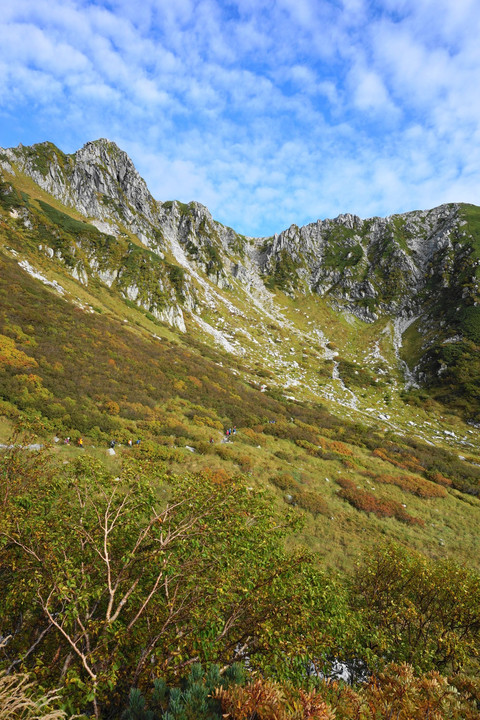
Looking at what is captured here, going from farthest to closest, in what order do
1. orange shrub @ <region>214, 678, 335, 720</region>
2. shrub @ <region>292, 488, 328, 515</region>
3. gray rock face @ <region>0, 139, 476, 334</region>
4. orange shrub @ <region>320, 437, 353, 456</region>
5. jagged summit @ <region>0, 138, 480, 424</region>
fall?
gray rock face @ <region>0, 139, 476, 334</region>, jagged summit @ <region>0, 138, 480, 424</region>, orange shrub @ <region>320, 437, 353, 456</region>, shrub @ <region>292, 488, 328, 515</region>, orange shrub @ <region>214, 678, 335, 720</region>

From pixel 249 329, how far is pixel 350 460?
58.0m

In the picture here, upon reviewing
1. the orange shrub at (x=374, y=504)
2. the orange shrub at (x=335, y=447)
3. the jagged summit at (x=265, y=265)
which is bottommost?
the orange shrub at (x=374, y=504)

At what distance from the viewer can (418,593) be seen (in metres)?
8.91

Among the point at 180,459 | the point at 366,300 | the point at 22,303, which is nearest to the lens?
the point at 180,459

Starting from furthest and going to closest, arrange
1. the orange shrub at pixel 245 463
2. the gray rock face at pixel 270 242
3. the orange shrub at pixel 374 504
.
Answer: the gray rock face at pixel 270 242
the orange shrub at pixel 245 463
the orange shrub at pixel 374 504

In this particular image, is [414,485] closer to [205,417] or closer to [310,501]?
[310,501]

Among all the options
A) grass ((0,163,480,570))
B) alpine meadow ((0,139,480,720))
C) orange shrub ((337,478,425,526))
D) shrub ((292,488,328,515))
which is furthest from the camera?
orange shrub ((337,478,425,526))

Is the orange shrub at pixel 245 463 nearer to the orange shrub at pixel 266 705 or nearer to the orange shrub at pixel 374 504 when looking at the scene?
the orange shrub at pixel 374 504

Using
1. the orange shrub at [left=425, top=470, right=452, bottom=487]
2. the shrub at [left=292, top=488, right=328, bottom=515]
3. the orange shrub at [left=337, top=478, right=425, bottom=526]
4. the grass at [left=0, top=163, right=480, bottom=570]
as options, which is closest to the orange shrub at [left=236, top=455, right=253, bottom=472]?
the grass at [left=0, top=163, right=480, bottom=570]

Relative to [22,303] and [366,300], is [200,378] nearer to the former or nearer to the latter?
[22,303]

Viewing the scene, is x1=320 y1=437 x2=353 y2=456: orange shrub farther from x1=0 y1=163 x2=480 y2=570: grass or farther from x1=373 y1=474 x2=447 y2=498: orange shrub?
x1=373 y1=474 x2=447 y2=498: orange shrub

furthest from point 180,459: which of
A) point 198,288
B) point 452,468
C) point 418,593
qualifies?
point 198,288

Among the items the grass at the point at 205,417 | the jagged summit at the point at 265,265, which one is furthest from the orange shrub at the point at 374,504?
the jagged summit at the point at 265,265

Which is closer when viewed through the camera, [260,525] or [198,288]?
[260,525]
